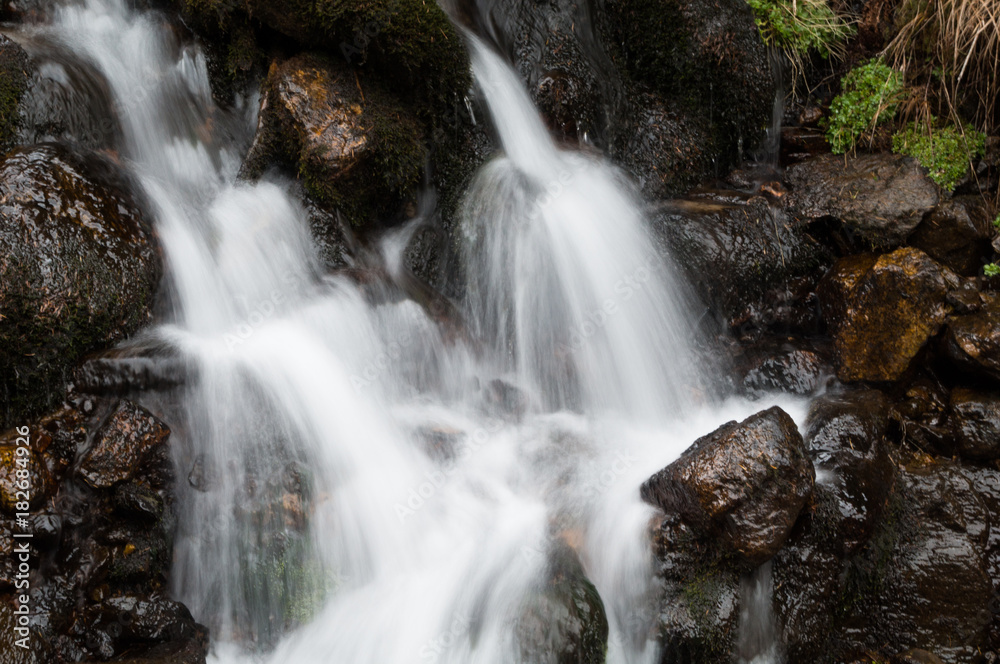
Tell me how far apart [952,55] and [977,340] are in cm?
244

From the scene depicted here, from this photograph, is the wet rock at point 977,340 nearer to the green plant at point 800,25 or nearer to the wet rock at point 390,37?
the green plant at point 800,25

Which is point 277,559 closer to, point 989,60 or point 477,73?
point 477,73

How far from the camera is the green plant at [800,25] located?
5.47m

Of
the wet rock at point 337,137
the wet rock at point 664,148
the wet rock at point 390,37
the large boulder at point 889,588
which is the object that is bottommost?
the large boulder at point 889,588

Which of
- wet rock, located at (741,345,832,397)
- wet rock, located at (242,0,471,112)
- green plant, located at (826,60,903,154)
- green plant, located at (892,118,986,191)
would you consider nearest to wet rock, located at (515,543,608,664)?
wet rock, located at (741,345,832,397)

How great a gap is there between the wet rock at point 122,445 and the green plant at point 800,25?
5556 millimetres

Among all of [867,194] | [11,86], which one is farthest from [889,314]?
[11,86]

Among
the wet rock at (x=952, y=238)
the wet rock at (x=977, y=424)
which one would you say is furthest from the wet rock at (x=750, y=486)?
the wet rock at (x=952, y=238)

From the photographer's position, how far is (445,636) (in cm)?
320

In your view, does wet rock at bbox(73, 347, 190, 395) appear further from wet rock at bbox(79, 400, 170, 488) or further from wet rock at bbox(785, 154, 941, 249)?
wet rock at bbox(785, 154, 941, 249)

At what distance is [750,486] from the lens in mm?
3121

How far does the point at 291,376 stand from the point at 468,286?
1.55 metres

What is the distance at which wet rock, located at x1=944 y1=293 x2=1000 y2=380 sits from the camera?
12.8 ft

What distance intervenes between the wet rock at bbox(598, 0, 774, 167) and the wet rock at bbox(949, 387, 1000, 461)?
2676 millimetres
